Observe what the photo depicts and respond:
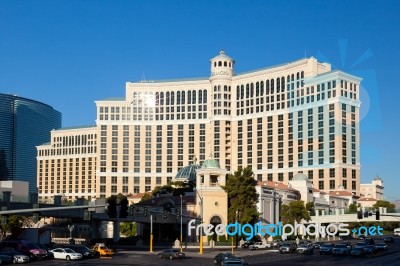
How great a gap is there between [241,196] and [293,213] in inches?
848

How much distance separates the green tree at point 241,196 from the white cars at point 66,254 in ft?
158

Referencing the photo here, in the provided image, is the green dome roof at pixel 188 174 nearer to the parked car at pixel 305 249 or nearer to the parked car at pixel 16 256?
the parked car at pixel 305 249

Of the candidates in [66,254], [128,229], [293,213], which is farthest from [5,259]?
[128,229]

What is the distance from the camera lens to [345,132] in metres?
193

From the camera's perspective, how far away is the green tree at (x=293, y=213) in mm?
132250

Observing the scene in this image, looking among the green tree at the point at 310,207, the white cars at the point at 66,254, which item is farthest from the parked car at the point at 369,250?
the green tree at the point at 310,207

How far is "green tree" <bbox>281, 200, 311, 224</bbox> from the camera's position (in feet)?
434

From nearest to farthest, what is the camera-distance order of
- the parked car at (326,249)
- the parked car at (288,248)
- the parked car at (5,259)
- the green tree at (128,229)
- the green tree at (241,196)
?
the parked car at (5,259)
the parked car at (326,249)
the parked car at (288,248)
the green tree at (241,196)
the green tree at (128,229)

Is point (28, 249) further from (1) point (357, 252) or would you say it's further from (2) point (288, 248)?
(1) point (357, 252)

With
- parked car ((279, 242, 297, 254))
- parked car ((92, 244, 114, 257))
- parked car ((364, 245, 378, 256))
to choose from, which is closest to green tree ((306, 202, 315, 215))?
parked car ((279, 242, 297, 254))

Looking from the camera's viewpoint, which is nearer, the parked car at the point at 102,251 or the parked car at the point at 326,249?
the parked car at the point at 102,251

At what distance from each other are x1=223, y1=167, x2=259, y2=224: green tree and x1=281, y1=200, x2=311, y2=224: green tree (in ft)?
56.9

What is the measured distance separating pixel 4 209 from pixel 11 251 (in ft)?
44.9

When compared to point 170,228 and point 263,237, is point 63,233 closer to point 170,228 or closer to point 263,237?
point 170,228
